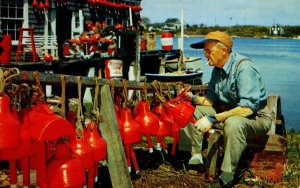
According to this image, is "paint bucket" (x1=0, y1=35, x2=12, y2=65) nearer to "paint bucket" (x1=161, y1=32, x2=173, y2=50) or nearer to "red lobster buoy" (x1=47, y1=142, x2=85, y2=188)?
"red lobster buoy" (x1=47, y1=142, x2=85, y2=188)

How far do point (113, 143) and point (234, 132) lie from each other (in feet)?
4.81

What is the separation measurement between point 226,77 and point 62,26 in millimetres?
15818

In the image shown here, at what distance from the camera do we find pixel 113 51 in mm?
16797

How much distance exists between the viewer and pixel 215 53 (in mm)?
5137

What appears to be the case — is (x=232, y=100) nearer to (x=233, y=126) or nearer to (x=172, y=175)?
(x=233, y=126)

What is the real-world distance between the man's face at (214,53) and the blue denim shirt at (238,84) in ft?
0.27

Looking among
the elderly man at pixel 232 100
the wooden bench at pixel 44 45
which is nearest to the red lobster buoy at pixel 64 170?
the elderly man at pixel 232 100

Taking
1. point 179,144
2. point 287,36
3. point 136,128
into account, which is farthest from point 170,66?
point 287,36

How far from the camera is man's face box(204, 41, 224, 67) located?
201 inches

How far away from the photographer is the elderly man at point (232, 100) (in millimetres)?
4777

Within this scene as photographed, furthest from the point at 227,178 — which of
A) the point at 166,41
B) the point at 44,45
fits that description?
the point at 166,41

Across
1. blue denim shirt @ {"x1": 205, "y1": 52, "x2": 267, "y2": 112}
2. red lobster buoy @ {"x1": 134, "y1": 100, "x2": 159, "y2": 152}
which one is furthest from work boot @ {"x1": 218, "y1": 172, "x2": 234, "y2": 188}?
red lobster buoy @ {"x1": 134, "y1": 100, "x2": 159, "y2": 152}

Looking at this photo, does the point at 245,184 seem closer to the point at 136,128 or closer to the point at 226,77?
Answer: the point at 226,77

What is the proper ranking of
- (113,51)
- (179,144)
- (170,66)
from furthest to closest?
(170,66) → (113,51) → (179,144)
